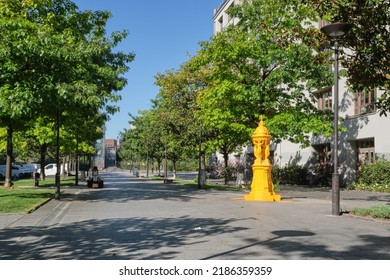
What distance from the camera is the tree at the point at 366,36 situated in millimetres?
11766

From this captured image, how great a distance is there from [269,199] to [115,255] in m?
12.8

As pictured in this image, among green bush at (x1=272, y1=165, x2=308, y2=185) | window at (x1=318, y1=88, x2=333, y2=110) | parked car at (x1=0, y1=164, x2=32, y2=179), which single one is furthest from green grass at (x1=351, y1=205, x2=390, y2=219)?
parked car at (x1=0, y1=164, x2=32, y2=179)

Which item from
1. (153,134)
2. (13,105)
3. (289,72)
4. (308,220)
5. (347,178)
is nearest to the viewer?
(308,220)

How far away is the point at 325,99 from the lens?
3591 centimetres

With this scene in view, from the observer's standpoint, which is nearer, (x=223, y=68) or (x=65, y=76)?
(x=65, y=76)

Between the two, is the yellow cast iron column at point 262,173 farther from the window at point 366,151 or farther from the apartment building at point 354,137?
the window at point 366,151

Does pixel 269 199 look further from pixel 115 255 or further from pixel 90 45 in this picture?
pixel 115 255

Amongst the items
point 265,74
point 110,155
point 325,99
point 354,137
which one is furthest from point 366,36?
point 110,155

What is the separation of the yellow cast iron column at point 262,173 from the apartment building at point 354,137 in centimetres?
731

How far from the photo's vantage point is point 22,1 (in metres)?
21.0

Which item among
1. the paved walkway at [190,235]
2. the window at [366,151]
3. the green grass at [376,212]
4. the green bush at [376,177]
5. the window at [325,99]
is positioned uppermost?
the window at [325,99]

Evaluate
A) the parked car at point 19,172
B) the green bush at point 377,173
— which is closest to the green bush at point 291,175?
the green bush at point 377,173

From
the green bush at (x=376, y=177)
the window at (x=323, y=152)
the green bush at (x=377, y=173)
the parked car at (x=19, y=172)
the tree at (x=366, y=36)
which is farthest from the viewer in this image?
the parked car at (x=19, y=172)

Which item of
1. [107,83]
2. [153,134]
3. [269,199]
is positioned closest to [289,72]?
[269,199]
